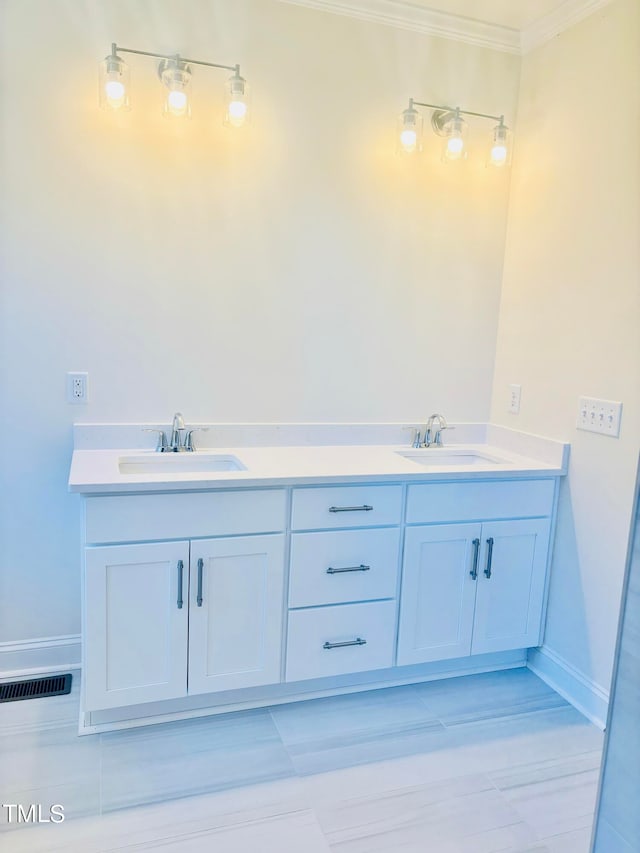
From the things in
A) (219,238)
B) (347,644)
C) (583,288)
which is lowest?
(347,644)

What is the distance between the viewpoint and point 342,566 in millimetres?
2162

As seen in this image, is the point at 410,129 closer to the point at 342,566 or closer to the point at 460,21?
the point at 460,21

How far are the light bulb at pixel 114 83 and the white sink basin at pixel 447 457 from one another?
5.43 feet

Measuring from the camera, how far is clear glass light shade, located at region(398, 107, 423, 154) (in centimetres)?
239

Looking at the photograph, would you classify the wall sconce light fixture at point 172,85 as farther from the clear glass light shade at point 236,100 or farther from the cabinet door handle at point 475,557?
the cabinet door handle at point 475,557

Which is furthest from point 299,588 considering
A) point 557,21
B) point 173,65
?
point 557,21

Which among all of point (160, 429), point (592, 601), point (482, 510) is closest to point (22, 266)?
point (160, 429)

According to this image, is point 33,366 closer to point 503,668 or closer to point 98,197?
point 98,197

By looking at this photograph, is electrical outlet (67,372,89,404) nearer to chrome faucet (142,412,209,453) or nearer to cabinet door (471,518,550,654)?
chrome faucet (142,412,209,453)

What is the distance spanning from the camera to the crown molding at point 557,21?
2.23 meters

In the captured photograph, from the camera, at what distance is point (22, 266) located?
216 cm

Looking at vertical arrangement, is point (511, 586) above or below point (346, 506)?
below

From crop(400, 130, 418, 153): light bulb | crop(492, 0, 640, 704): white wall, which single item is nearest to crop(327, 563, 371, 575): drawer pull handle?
crop(492, 0, 640, 704): white wall

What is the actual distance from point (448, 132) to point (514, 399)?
44.6 inches
